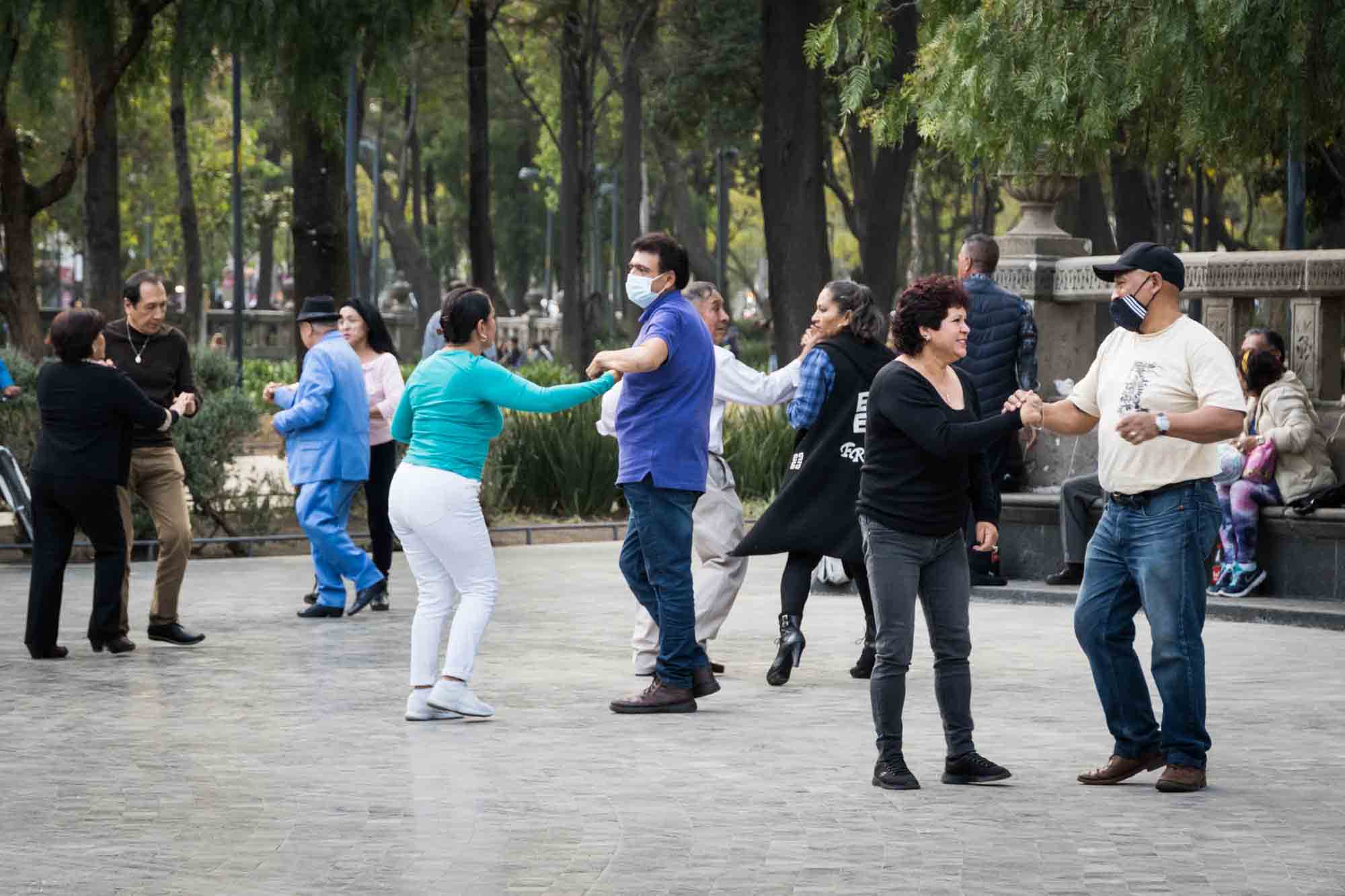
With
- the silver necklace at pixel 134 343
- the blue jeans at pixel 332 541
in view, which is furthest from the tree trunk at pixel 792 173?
the silver necklace at pixel 134 343

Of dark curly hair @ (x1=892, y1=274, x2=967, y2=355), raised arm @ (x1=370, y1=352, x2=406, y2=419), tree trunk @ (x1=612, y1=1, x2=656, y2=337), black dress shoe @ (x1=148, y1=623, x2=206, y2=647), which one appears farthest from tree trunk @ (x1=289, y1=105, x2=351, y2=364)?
tree trunk @ (x1=612, y1=1, x2=656, y2=337)

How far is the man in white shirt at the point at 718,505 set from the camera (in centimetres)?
966

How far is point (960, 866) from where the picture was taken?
6.09 m

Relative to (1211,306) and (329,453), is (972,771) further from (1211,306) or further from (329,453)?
(1211,306)

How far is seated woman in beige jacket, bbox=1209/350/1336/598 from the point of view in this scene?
12.1 m

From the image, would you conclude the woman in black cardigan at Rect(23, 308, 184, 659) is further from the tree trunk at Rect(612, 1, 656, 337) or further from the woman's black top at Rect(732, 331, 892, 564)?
the tree trunk at Rect(612, 1, 656, 337)

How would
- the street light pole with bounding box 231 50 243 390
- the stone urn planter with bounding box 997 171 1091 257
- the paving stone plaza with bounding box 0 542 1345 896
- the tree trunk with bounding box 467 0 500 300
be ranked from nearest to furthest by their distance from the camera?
the paving stone plaza with bounding box 0 542 1345 896 → the stone urn planter with bounding box 997 171 1091 257 → the street light pole with bounding box 231 50 243 390 → the tree trunk with bounding box 467 0 500 300

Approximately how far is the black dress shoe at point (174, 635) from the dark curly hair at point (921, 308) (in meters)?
5.16

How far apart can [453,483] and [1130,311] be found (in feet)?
A: 9.29

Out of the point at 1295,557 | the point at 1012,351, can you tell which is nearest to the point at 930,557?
the point at 1012,351

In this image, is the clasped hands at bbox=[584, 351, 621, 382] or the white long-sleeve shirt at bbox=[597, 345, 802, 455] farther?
the white long-sleeve shirt at bbox=[597, 345, 802, 455]

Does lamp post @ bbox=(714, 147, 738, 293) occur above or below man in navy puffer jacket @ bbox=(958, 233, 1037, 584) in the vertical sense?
above

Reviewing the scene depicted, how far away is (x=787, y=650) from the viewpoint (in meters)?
9.66

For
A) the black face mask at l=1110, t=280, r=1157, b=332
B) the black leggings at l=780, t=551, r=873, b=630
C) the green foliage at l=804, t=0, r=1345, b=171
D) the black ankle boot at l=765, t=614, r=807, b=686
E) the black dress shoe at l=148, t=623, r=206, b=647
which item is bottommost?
the black dress shoe at l=148, t=623, r=206, b=647
